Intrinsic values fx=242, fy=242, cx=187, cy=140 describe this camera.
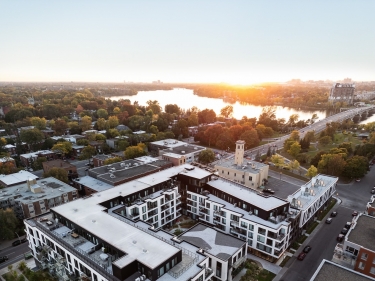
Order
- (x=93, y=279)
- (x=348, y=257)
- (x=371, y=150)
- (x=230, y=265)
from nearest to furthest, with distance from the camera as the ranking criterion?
(x=93, y=279) → (x=230, y=265) → (x=348, y=257) → (x=371, y=150)

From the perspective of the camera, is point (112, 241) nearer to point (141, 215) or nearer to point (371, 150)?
point (141, 215)

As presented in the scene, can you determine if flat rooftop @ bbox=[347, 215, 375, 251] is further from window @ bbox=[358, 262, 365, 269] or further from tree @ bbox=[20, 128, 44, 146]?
tree @ bbox=[20, 128, 44, 146]

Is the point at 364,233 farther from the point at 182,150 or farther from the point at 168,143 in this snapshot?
Answer: the point at 168,143

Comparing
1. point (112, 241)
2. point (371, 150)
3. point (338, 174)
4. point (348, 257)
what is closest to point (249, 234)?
point (348, 257)

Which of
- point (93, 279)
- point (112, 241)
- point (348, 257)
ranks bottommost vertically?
point (348, 257)

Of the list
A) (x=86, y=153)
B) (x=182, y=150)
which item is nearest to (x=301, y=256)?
(x=182, y=150)

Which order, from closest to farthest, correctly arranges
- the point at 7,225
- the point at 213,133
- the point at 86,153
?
1. the point at 7,225
2. the point at 86,153
3. the point at 213,133

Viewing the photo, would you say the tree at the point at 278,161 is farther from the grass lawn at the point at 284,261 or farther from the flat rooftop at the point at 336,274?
the flat rooftop at the point at 336,274

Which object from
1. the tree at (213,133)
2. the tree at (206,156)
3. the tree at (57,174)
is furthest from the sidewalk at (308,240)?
the tree at (57,174)
